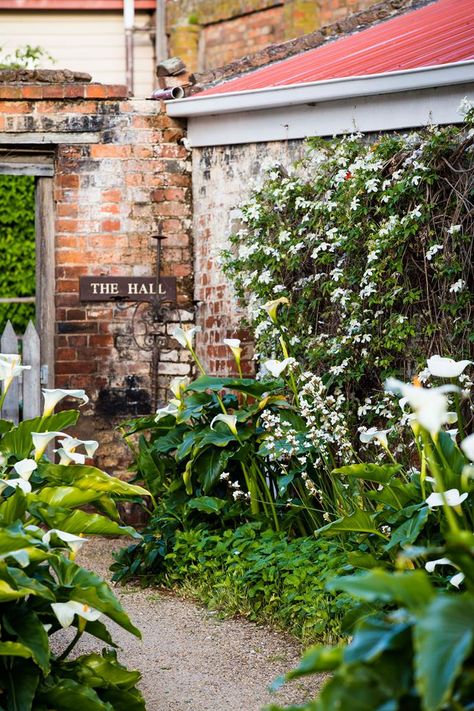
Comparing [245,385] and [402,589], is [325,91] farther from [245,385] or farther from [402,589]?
[402,589]

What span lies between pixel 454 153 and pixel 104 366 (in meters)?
2.89

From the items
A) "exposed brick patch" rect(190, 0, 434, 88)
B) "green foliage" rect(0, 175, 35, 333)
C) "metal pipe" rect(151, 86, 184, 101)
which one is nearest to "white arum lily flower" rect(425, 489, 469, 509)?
"metal pipe" rect(151, 86, 184, 101)

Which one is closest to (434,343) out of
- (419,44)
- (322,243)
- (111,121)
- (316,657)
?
(322,243)

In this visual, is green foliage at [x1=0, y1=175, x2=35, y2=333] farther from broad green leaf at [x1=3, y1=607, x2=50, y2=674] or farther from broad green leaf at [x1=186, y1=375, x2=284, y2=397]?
broad green leaf at [x1=3, y1=607, x2=50, y2=674]

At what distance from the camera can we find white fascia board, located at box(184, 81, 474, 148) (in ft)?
19.1

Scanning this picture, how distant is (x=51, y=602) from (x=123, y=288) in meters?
4.07

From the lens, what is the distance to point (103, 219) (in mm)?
7434

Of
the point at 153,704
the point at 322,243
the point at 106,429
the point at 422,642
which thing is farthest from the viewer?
the point at 106,429

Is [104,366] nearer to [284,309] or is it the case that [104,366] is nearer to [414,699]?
[284,309]

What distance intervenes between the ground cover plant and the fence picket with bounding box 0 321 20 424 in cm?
317

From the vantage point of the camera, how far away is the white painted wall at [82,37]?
44.4 ft

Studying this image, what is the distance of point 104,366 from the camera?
742 centimetres

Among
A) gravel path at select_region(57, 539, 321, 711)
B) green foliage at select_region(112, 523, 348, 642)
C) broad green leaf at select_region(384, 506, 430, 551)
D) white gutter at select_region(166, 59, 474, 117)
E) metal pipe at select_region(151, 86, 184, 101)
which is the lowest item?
gravel path at select_region(57, 539, 321, 711)

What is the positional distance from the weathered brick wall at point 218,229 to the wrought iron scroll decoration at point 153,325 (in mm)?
261
